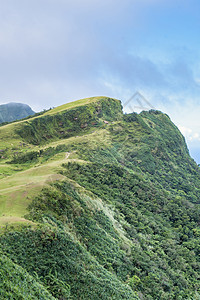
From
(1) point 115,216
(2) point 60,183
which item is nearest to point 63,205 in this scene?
(2) point 60,183

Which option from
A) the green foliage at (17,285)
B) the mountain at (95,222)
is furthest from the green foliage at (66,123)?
the green foliage at (17,285)

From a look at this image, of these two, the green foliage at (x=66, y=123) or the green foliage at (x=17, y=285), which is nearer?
the green foliage at (x=17, y=285)

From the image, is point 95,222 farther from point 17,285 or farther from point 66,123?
point 66,123

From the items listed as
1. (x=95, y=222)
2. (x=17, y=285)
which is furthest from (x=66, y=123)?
(x=17, y=285)

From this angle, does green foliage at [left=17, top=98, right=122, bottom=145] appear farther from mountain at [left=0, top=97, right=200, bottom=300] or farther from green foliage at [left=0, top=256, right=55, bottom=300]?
green foliage at [left=0, top=256, right=55, bottom=300]

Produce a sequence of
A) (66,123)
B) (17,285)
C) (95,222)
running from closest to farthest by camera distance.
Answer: (17,285) → (95,222) → (66,123)

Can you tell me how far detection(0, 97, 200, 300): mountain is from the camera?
1595 cm

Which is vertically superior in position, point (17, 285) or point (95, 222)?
point (17, 285)

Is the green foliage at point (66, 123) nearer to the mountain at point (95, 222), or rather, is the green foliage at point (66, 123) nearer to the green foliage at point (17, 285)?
the mountain at point (95, 222)

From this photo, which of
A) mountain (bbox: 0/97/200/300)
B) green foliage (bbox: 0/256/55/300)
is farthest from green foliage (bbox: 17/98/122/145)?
green foliage (bbox: 0/256/55/300)

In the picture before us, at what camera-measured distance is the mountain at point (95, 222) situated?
52.3 ft

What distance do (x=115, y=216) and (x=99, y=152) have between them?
35.8 m

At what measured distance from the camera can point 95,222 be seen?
26172 millimetres

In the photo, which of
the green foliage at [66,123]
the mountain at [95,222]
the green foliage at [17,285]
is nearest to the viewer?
the green foliage at [17,285]
